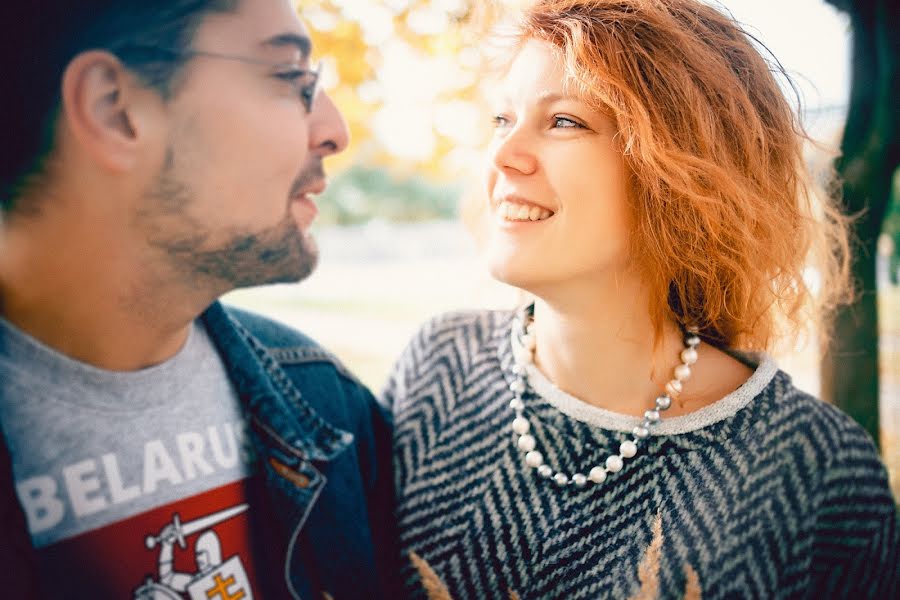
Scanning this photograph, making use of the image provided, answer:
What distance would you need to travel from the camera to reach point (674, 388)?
5.47ft

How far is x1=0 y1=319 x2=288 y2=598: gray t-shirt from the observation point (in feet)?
3.83

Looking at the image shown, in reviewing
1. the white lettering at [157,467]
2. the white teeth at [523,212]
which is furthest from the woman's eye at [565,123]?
the white lettering at [157,467]

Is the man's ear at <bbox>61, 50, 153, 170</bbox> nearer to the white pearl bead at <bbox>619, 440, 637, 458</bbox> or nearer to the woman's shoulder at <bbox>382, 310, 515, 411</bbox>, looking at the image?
the woman's shoulder at <bbox>382, 310, 515, 411</bbox>

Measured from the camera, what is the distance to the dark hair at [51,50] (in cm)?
111

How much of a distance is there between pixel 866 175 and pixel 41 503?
9.34ft

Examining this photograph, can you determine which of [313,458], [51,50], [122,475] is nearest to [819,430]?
[313,458]

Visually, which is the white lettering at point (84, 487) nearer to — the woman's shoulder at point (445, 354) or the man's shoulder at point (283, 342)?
the man's shoulder at point (283, 342)

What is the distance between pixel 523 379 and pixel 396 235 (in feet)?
40.9

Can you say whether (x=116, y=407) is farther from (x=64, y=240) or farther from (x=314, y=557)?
(x=314, y=557)

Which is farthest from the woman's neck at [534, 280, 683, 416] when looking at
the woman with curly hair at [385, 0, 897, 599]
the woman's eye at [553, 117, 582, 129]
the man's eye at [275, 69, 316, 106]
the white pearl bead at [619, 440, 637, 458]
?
the man's eye at [275, 69, 316, 106]

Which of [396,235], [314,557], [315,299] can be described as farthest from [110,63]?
[396,235]

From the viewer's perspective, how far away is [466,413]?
1839mm

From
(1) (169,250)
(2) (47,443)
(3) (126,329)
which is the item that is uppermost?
(1) (169,250)

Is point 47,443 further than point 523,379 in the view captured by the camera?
No
